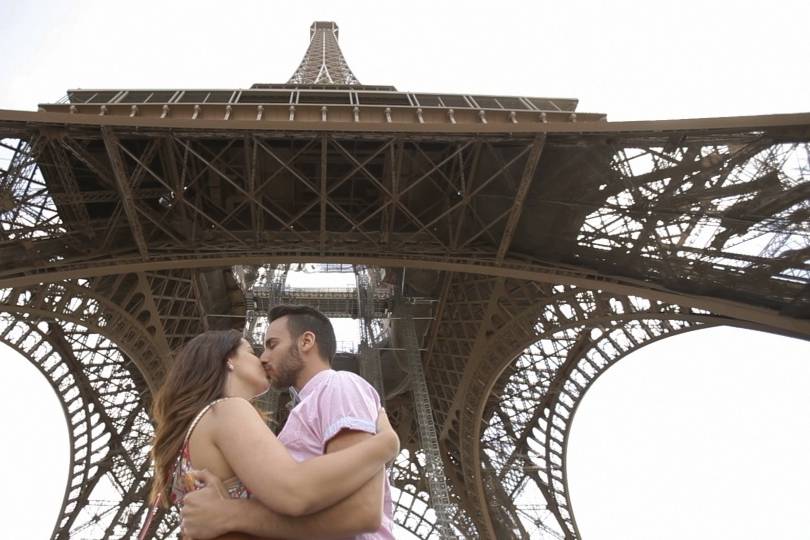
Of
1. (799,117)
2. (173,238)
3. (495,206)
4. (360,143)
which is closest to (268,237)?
(173,238)

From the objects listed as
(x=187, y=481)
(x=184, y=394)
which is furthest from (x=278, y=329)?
(x=187, y=481)

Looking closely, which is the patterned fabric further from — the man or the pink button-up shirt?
the pink button-up shirt

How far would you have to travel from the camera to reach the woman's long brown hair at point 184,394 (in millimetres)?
2486

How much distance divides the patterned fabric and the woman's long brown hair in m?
0.06

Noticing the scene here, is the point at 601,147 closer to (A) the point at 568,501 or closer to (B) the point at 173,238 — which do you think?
(B) the point at 173,238

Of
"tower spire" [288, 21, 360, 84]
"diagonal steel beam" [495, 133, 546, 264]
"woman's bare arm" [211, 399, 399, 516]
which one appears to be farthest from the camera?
"tower spire" [288, 21, 360, 84]

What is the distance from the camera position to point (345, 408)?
2289 mm

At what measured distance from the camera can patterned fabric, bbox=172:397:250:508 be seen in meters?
2.19

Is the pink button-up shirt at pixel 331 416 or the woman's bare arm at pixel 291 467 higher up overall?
the pink button-up shirt at pixel 331 416

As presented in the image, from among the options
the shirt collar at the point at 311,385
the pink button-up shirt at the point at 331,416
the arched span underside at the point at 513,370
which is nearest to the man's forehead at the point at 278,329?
the shirt collar at the point at 311,385

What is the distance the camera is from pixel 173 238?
1368 cm

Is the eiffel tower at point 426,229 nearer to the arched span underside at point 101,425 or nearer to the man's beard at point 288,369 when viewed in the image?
the arched span underside at point 101,425

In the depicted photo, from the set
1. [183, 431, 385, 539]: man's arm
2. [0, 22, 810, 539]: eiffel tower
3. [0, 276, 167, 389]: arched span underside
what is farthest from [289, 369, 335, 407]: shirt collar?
[0, 276, 167, 389]: arched span underside

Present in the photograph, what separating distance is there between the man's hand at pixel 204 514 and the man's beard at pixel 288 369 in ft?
2.44
